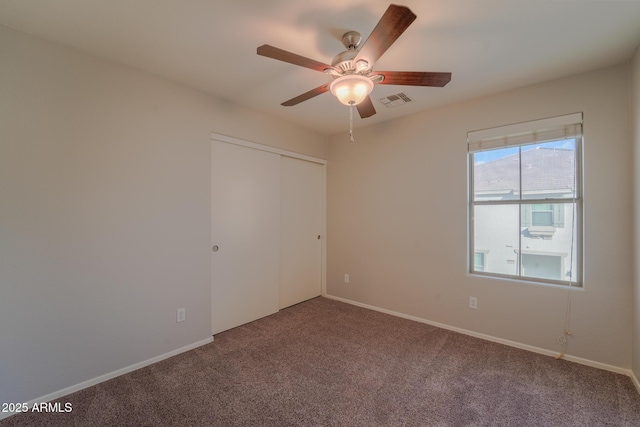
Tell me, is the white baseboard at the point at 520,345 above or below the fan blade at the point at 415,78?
below

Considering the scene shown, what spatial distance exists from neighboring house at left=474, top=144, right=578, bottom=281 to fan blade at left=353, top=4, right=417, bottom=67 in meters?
2.08

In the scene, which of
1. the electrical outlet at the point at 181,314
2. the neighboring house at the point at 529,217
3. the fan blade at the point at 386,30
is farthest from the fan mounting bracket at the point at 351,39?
the electrical outlet at the point at 181,314

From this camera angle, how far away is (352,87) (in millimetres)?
1646

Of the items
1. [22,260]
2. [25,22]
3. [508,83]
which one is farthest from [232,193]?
[508,83]

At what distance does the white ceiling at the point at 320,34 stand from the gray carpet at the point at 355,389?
251 cm

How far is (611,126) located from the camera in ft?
7.31

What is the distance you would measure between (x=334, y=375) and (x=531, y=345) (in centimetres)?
192

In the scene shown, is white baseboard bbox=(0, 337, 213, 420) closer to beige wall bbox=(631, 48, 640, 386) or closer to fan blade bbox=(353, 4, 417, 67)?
fan blade bbox=(353, 4, 417, 67)

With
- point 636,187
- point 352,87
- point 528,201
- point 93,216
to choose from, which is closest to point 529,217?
point 528,201

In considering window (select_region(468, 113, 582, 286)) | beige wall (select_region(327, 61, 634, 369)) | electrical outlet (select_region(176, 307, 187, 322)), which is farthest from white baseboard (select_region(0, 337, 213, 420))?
window (select_region(468, 113, 582, 286))

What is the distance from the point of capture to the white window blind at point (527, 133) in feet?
7.87

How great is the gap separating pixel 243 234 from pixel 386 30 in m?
2.51

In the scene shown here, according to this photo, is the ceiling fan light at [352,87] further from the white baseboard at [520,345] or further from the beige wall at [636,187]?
the white baseboard at [520,345]

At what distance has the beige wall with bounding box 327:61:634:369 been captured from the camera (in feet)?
7.27
